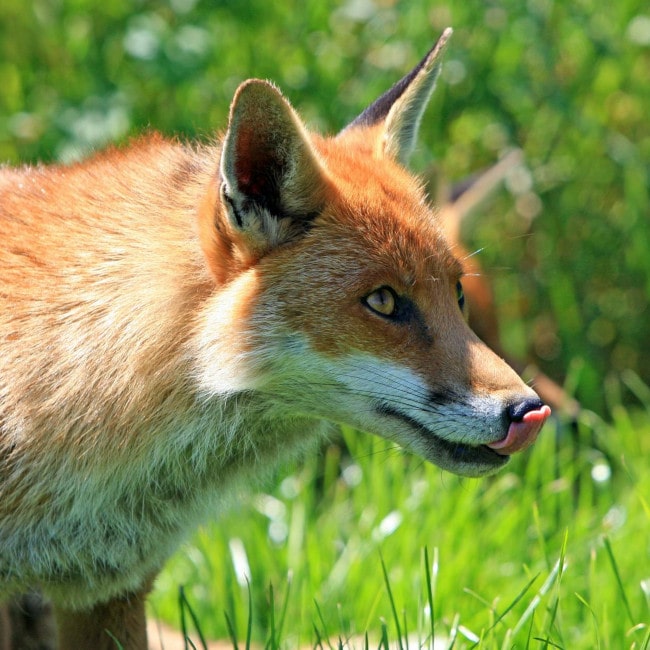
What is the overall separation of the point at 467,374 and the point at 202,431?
2.90 feet

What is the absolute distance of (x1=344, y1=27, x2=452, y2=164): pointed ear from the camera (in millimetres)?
3732

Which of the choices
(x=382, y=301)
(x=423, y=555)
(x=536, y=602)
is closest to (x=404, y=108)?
(x=382, y=301)

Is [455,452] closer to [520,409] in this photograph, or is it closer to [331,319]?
[520,409]

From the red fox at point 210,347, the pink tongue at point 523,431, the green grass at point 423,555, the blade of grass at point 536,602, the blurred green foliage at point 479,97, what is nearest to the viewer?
the pink tongue at point 523,431

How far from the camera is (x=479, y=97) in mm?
7055

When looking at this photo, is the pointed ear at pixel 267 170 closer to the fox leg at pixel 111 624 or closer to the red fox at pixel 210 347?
the red fox at pixel 210 347

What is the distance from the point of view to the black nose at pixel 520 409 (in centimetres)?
304

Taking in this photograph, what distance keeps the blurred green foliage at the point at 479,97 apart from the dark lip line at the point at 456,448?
2.91m

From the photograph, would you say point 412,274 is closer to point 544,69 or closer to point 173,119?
point 173,119

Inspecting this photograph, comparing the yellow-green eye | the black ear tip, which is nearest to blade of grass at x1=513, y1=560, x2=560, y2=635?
the yellow-green eye

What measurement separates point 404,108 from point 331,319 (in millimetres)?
1094

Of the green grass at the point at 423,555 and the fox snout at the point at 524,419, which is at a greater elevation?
the fox snout at the point at 524,419

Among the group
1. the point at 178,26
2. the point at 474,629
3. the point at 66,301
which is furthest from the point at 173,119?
the point at 474,629

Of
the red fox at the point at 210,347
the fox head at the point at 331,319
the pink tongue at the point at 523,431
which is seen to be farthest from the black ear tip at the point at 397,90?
the pink tongue at the point at 523,431
